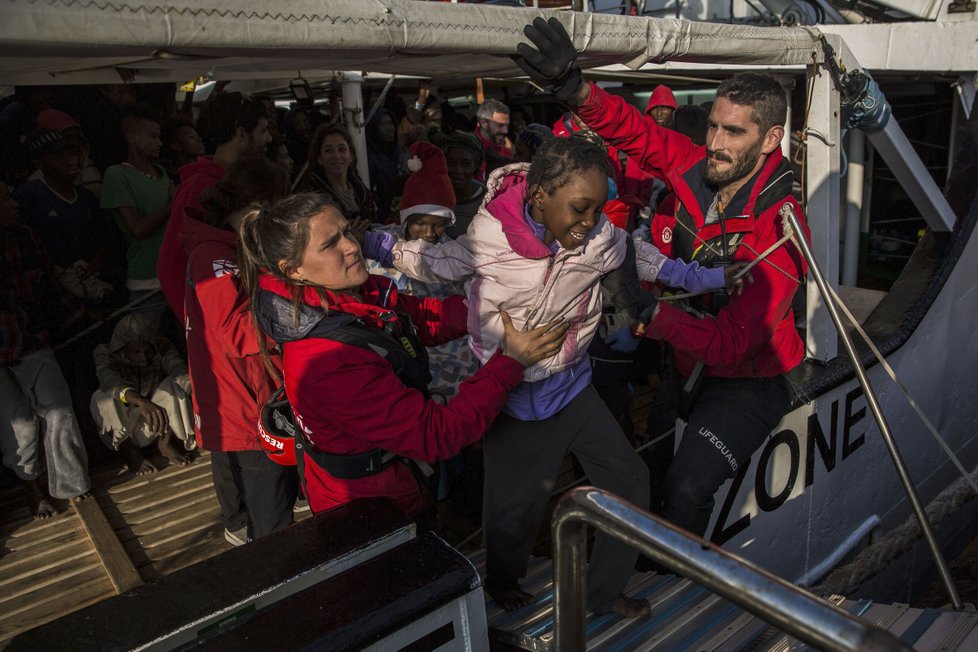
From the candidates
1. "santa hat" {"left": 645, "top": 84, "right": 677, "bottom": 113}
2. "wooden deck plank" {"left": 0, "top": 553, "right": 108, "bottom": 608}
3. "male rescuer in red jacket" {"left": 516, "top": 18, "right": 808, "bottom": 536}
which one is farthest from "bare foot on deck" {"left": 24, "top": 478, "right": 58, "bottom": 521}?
"santa hat" {"left": 645, "top": 84, "right": 677, "bottom": 113}

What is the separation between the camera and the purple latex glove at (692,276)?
8.79 ft

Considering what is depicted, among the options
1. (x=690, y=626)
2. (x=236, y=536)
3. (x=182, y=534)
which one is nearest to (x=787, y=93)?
(x=690, y=626)

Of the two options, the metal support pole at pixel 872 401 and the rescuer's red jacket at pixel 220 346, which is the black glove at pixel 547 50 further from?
the rescuer's red jacket at pixel 220 346

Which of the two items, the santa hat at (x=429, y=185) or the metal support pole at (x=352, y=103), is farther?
the metal support pole at (x=352, y=103)

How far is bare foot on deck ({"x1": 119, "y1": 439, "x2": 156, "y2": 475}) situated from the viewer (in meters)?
4.24

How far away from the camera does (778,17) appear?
6.30 metres

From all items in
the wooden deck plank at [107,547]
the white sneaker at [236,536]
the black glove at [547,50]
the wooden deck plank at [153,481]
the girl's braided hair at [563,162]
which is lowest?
the wooden deck plank at [153,481]

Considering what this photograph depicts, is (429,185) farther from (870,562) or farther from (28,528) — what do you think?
(870,562)

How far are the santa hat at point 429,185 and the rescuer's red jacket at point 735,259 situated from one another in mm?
852

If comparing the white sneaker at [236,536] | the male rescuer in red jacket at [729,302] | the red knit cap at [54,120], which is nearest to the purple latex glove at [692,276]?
the male rescuer in red jacket at [729,302]

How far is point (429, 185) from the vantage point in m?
3.68

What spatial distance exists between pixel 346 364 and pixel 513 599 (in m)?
1.15

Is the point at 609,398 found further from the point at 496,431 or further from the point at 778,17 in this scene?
the point at 778,17

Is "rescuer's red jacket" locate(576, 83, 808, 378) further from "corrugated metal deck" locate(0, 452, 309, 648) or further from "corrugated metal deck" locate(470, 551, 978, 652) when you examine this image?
"corrugated metal deck" locate(0, 452, 309, 648)
